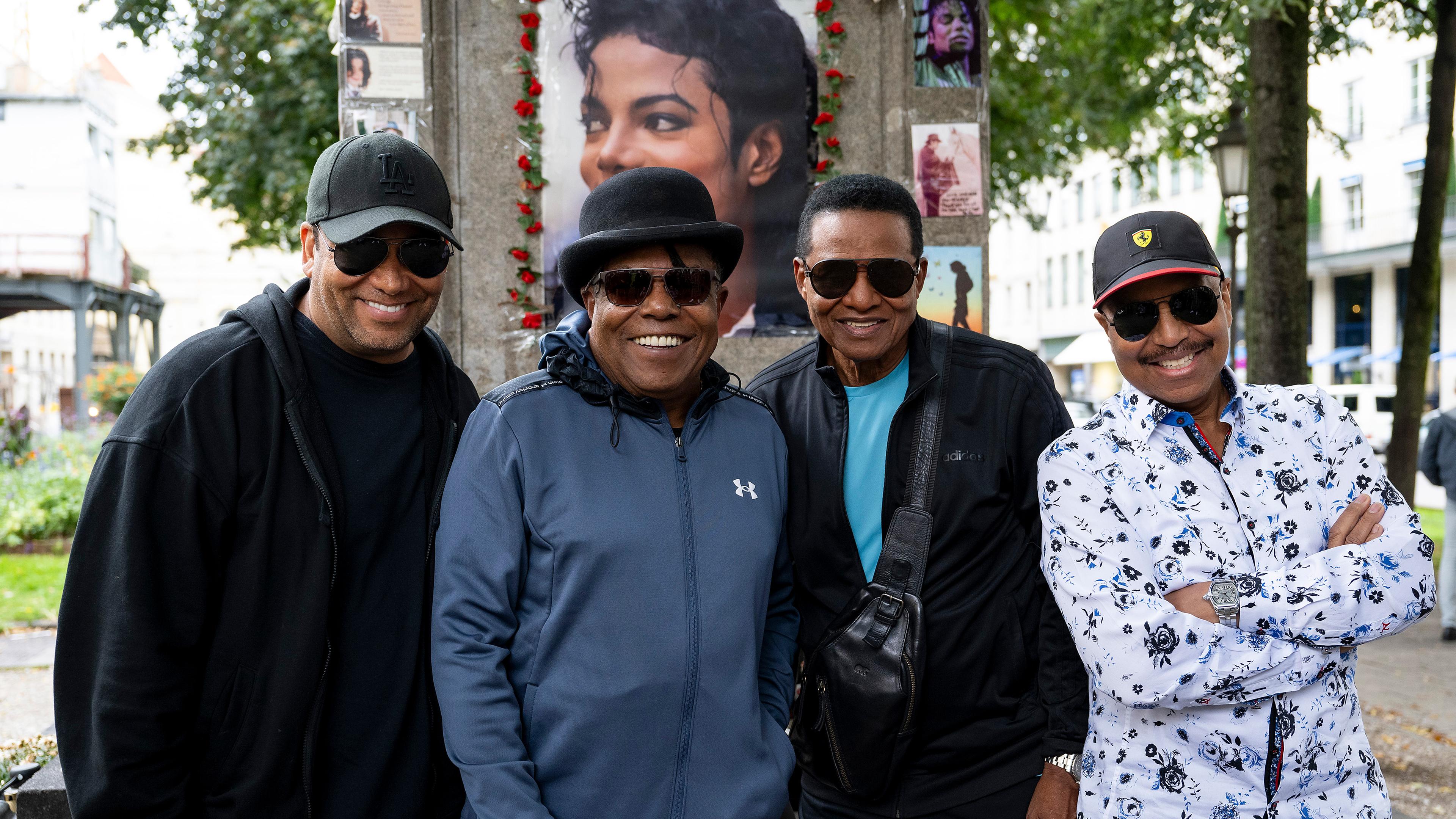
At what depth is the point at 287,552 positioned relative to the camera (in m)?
2.28

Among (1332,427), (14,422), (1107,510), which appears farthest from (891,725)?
(14,422)

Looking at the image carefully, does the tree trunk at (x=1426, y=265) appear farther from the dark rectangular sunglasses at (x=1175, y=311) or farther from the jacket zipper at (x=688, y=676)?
the jacket zipper at (x=688, y=676)

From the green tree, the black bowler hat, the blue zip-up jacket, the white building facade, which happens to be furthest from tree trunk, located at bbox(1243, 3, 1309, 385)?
the white building facade

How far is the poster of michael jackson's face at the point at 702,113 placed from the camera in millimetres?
4926

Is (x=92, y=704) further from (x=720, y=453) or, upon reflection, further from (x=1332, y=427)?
(x=1332, y=427)

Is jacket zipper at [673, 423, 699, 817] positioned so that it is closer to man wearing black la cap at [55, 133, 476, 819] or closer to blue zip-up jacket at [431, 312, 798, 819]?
blue zip-up jacket at [431, 312, 798, 819]

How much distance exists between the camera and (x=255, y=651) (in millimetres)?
2266

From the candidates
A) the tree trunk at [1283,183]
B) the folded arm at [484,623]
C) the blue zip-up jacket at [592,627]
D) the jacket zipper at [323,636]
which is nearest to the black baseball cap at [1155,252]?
the blue zip-up jacket at [592,627]

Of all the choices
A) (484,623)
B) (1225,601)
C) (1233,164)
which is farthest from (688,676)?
(1233,164)

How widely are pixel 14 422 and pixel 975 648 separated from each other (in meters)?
16.5

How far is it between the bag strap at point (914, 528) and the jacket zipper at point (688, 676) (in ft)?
1.70

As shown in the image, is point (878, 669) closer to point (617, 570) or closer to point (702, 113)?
point (617, 570)

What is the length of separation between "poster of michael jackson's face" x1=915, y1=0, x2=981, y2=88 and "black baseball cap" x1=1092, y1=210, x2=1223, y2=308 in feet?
9.20

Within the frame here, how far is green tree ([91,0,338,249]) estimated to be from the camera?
13969 mm
